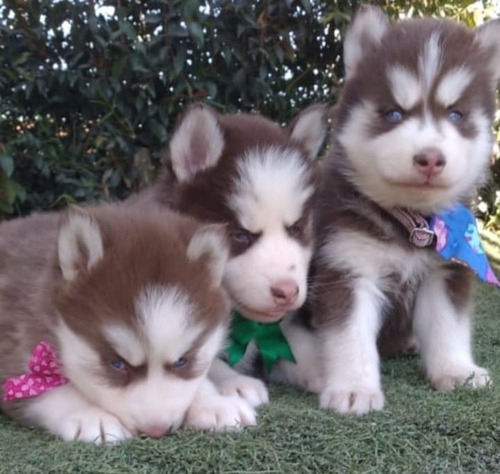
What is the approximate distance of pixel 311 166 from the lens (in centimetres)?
335

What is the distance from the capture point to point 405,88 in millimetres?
3104

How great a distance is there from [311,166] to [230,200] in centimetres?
42

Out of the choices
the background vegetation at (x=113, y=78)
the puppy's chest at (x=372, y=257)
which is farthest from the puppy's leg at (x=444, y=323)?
the background vegetation at (x=113, y=78)

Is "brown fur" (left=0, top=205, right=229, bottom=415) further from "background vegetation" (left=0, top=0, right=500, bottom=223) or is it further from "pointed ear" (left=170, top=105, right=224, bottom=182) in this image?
"background vegetation" (left=0, top=0, right=500, bottom=223)

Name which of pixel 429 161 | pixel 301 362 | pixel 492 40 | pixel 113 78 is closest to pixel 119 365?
pixel 301 362

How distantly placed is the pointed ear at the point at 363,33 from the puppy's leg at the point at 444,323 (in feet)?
3.11

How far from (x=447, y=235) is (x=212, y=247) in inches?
43.5

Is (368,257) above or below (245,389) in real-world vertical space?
above

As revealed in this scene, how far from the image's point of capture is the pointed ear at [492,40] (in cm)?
339

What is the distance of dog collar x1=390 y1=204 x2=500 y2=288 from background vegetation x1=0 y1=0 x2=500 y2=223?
2194mm

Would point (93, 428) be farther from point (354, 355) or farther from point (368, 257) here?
point (368, 257)

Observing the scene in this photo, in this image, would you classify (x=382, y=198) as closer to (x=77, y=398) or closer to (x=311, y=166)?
(x=311, y=166)

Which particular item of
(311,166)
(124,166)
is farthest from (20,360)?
(124,166)

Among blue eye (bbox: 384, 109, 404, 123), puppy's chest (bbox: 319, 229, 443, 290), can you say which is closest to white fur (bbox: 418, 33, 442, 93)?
blue eye (bbox: 384, 109, 404, 123)
